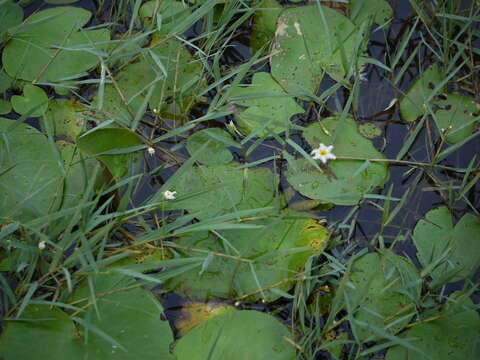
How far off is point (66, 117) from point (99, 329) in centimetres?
74

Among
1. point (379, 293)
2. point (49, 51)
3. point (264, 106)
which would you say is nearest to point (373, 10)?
point (264, 106)

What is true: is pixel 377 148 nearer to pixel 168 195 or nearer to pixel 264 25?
pixel 264 25

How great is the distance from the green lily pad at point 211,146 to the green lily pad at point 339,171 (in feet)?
0.70

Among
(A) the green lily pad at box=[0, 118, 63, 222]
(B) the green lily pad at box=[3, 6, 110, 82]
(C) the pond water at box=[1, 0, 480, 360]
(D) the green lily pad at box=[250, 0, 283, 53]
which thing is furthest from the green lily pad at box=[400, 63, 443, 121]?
(A) the green lily pad at box=[0, 118, 63, 222]

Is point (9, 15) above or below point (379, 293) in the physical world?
above

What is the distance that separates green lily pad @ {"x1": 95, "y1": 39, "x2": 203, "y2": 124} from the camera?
1796mm

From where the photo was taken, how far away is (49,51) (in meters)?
1.80

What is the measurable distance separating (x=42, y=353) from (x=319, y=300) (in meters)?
0.79

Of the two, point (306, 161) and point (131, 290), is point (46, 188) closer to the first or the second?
point (131, 290)

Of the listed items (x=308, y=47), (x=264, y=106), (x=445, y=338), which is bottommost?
(x=445, y=338)

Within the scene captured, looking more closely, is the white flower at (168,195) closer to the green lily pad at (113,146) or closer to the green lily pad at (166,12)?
the green lily pad at (113,146)

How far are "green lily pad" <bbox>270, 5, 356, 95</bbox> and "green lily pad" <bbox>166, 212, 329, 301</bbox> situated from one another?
1.71 feet

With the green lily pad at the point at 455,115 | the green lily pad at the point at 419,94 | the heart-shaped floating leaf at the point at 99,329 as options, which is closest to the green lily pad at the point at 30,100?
the heart-shaped floating leaf at the point at 99,329

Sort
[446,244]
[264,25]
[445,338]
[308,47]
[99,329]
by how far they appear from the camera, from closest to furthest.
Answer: [99,329], [445,338], [446,244], [308,47], [264,25]
